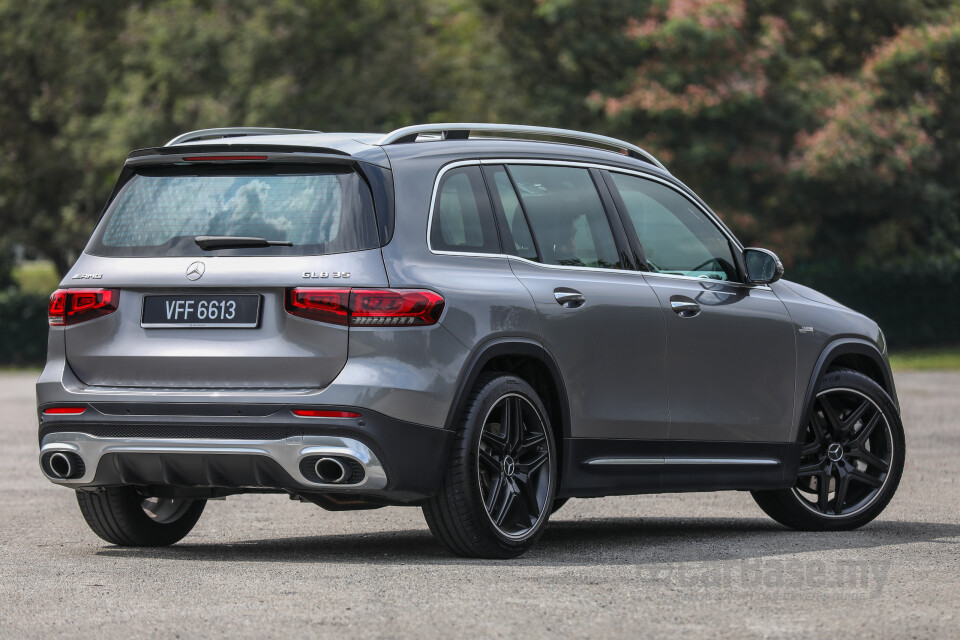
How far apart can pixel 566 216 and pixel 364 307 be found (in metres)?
1.45

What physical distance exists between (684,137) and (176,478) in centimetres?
2950

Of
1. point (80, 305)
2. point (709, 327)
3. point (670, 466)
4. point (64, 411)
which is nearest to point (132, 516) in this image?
point (64, 411)

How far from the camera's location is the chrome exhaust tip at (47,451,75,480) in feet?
24.6

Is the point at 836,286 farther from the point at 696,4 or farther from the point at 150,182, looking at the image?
the point at 150,182

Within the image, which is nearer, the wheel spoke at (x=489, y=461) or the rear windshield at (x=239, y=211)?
the rear windshield at (x=239, y=211)

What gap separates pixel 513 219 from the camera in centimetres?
788

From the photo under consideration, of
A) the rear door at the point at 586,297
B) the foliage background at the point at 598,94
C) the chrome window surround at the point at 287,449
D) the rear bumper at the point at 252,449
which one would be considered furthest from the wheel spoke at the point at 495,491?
the foliage background at the point at 598,94

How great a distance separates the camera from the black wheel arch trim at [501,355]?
722cm

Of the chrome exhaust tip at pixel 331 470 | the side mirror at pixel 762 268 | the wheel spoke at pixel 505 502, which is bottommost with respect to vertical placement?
the wheel spoke at pixel 505 502

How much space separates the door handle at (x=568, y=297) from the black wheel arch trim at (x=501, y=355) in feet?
0.82

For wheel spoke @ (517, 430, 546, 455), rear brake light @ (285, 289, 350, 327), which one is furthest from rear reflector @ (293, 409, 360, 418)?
wheel spoke @ (517, 430, 546, 455)

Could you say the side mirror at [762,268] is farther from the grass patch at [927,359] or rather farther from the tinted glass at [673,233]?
the grass patch at [927,359]

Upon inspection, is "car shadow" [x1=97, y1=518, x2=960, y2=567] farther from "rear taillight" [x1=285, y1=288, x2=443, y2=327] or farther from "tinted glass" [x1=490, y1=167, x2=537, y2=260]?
"tinted glass" [x1=490, y1=167, x2=537, y2=260]

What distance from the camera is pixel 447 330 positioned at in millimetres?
7168
